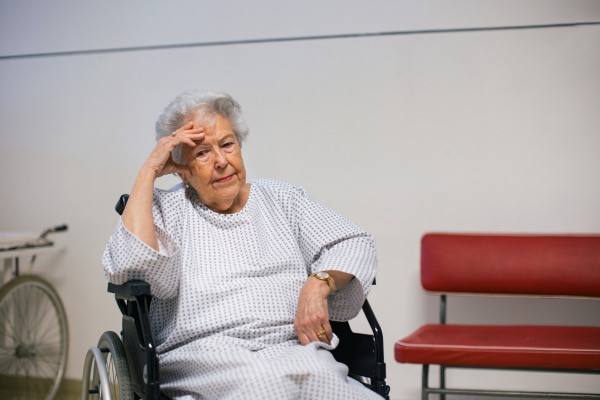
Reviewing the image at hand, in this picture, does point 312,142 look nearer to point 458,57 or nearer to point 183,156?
point 458,57

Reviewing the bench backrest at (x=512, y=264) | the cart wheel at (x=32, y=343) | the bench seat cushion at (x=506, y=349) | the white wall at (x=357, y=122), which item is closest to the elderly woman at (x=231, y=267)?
the bench seat cushion at (x=506, y=349)

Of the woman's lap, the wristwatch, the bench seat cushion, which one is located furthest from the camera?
the bench seat cushion

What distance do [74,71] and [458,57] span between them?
227 cm

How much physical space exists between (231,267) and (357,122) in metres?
1.47

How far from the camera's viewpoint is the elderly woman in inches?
47.3

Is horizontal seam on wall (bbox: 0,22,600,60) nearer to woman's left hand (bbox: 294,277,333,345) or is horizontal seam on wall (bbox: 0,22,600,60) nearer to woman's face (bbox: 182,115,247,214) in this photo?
woman's face (bbox: 182,115,247,214)

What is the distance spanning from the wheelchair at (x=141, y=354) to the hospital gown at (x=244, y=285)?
2.5 inches

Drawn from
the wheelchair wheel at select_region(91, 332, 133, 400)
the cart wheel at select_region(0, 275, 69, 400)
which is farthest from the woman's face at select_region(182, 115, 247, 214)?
the cart wheel at select_region(0, 275, 69, 400)

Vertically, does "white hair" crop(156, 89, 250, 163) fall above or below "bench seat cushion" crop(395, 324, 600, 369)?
above

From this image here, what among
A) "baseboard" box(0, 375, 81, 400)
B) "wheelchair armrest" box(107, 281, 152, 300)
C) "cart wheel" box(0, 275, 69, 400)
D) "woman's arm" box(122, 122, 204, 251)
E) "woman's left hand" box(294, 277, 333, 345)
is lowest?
"baseboard" box(0, 375, 81, 400)

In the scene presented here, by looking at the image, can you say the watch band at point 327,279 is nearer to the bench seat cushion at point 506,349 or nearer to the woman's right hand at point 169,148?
the woman's right hand at point 169,148

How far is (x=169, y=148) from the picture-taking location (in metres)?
1.44

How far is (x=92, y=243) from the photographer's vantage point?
2.93m

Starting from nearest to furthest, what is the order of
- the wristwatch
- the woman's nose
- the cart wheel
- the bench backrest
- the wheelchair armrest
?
the wheelchair armrest → the wristwatch → the woman's nose → the bench backrest → the cart wheel
